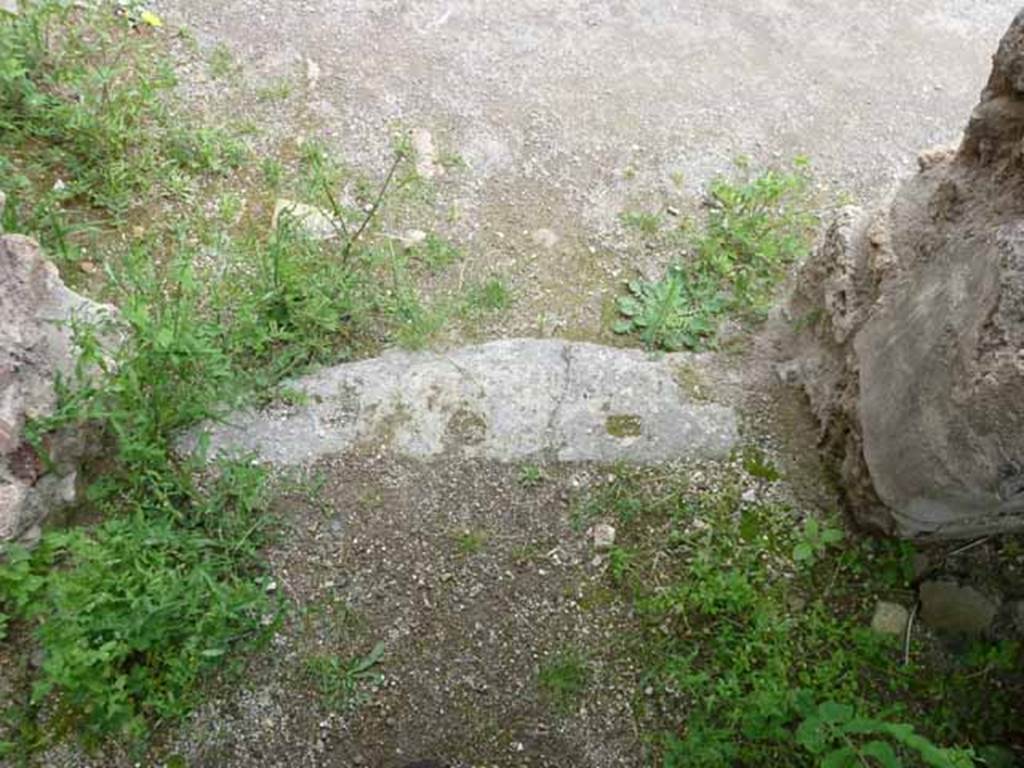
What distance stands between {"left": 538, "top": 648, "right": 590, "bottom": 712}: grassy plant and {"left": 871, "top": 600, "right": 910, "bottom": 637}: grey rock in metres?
0.84

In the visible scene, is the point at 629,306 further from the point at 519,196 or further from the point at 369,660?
the point at 369,660

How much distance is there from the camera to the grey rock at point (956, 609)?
2633 millimetres

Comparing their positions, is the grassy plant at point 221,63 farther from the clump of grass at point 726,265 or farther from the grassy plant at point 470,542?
the grassy plant at point 470,542

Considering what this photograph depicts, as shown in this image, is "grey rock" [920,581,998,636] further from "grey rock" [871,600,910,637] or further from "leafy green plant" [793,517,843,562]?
"leafy green plant" [793,517,843,562]

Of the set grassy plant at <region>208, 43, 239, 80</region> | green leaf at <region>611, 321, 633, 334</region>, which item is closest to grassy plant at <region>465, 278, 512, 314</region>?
green leaf at <region>611, 321, 633, 334</region>

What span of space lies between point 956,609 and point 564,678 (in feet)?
3.68

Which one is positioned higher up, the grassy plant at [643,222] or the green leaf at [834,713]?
the grassy plant at [643,222]

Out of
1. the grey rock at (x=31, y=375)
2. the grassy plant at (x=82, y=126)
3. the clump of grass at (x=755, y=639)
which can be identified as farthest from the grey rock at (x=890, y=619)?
the grassy plant at (x=82, y=126)

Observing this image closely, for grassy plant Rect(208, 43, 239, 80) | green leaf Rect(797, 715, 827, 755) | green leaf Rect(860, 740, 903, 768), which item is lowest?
green leaf Rect(797, 715, 827, 755)

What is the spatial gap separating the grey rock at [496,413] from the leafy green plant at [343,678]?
2.21 feet

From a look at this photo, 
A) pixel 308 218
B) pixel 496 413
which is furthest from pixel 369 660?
pixel 308 218

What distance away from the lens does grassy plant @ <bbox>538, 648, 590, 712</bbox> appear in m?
2.58

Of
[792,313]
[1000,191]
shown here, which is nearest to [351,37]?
[792,313]

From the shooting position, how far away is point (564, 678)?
8.54ft
